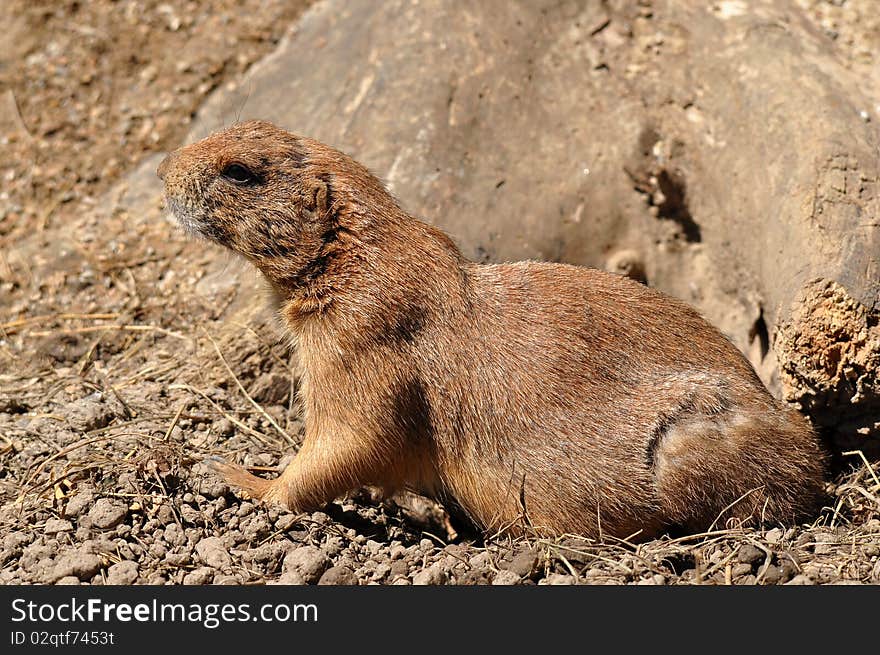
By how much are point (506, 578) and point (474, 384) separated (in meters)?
1.13

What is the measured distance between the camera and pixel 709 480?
5078 mm

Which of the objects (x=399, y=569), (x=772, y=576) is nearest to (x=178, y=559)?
(x=399, y=569)

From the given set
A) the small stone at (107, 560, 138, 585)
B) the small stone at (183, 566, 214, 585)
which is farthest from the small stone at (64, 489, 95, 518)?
the small stone at (183, 566, 214, 585)

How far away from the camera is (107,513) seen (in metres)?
4.82

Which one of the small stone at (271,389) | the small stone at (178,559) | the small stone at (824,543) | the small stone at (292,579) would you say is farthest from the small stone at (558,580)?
the small stone at (271,389)

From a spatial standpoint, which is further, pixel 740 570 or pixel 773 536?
pixel 773 536

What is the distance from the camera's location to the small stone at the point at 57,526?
4.75 meters

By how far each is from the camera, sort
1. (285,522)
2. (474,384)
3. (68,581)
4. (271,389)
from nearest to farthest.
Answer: (68,581), (285,522), (474,384), (271,389)

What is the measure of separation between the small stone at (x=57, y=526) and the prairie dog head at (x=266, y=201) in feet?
5.53

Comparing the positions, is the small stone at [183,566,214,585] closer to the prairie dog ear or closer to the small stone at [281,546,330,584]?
the small stone at [281,546,330,584]

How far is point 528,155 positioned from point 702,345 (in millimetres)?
2383

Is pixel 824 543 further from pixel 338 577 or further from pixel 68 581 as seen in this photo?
pixel 68 581

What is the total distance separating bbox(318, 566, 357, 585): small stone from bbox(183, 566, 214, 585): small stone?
526 mm

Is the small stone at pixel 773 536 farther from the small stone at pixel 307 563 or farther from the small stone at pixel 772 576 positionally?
the small stone at pixel 307 563
